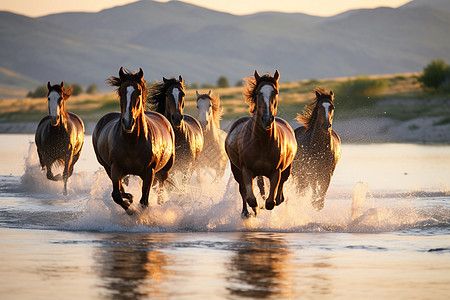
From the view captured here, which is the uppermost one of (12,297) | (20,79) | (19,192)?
(20,79)

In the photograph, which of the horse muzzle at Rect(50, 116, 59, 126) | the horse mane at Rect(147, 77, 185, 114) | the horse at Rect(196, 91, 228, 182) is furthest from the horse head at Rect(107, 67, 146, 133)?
the horse at Rect(196, 91, 228, 182)

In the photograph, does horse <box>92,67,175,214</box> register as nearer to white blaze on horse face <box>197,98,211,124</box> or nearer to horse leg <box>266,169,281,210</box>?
horse leg <box>266,169,281,210</box>

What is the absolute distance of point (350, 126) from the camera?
45.6 meters

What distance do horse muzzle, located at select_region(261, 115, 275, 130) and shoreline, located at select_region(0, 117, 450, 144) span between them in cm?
3098

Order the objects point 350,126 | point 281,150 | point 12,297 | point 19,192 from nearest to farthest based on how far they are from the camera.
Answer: point 12,297 → point 281,150 → point 19,192 → point 350,126

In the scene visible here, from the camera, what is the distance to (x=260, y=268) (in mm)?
9562

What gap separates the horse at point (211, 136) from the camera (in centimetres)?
1909

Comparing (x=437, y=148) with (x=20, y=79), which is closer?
(x=437, y=148)

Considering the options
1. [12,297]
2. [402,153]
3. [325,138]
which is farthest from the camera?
[402,153]

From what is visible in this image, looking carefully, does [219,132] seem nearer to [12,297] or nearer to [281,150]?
[281,150]

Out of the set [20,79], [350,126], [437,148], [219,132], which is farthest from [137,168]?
[20,79]

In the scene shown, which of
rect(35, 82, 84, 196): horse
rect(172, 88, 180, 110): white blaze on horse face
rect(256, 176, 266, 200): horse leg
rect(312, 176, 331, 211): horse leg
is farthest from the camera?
rect(35, 82, 84, 196): horse

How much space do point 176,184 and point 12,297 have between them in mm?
8268

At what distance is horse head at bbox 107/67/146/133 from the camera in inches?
479
